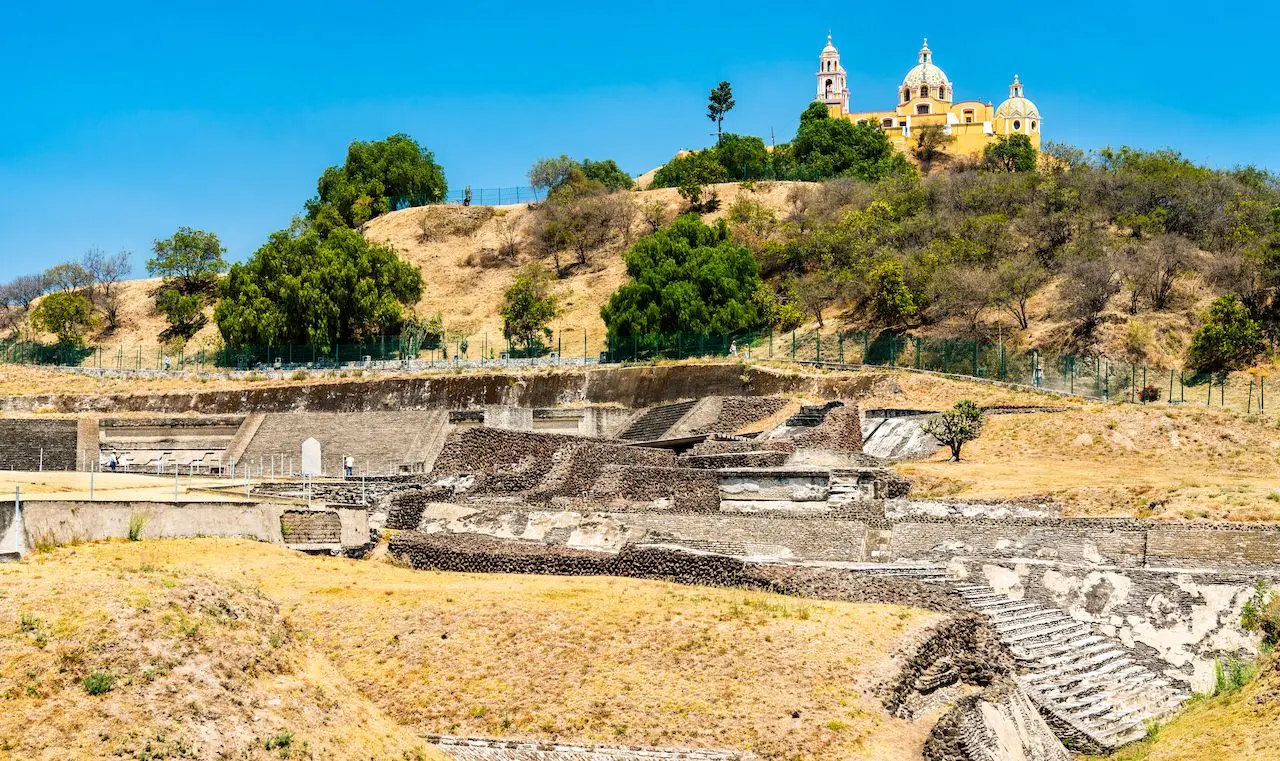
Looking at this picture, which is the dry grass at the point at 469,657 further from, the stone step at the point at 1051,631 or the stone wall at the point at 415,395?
the stone wall at the point at 415,395

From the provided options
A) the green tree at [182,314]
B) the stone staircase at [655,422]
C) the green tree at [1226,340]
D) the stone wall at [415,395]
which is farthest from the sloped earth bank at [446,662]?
the green tree at [182,314]

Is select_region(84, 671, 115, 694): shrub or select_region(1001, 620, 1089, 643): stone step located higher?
select_region(84, 671, 115, 694): shrub

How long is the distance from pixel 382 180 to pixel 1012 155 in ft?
150

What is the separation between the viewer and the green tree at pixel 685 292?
2552 inches

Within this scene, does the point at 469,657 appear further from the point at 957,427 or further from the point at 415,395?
the point at 415,395

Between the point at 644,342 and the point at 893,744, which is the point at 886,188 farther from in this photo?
the point at 893,744

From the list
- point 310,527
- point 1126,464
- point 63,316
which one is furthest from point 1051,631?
point 63,316

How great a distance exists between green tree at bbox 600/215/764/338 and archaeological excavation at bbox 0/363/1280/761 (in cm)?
967

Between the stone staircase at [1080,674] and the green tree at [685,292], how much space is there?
131 feet

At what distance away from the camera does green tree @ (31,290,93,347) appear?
269 feet

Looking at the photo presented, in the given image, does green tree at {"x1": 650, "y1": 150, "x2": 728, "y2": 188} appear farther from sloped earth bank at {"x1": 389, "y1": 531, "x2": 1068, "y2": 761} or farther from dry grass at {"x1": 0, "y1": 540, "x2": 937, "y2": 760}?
dry grass at {"x1": 0, "y1": 540, "x2": 937, "y2": 760}

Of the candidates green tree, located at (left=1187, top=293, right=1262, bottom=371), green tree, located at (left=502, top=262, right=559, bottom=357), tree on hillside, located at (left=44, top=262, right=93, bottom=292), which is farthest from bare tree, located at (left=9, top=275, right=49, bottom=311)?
green tree, located at (left=1187, top=293, right=1262, bottom=371)

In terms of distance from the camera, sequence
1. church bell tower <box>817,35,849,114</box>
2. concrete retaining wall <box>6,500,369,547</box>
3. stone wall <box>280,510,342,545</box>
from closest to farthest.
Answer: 1. concrete retaining wall <box>6,500,369,547</box>
2. stone wall <box>280,510,342,545</box>
3. church bell tower <box>817,35,849,114</box>

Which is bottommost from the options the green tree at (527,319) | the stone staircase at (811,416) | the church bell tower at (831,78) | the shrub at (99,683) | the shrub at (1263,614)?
the shrub at (1263,614)
